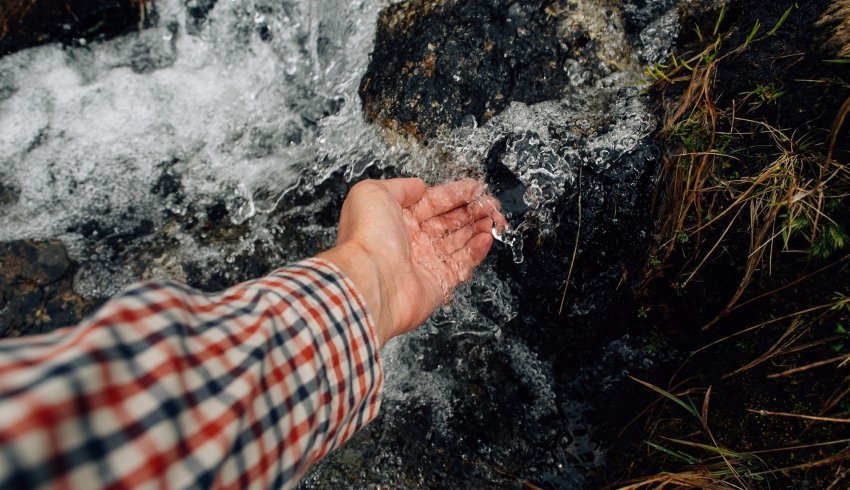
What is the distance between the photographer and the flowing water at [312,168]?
221 cm

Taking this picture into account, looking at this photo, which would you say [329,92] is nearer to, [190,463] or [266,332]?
Answer: [266,332]

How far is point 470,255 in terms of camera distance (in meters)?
2.31

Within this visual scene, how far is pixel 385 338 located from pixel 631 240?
117 centimetres

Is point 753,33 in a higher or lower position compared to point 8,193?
higher

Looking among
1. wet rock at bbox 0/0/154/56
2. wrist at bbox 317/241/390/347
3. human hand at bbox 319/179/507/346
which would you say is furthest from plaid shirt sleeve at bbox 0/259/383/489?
wet rock at bbox 0/0/154/56

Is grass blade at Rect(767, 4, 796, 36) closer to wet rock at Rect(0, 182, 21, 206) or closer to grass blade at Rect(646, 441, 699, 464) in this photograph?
grass blade at Rect(646, 441, 699, 464)

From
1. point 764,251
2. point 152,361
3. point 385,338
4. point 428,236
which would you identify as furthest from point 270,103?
point 764,251

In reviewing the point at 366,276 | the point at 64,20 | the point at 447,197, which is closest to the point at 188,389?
the point at 366,276

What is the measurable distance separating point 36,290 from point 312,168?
1.64 metres

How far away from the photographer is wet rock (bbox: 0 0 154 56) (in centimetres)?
286

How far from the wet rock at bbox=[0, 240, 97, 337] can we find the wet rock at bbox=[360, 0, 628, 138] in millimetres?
→ 1986

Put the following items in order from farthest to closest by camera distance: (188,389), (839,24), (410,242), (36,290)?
(36,290) < (410,242) < (839,24) < (188,389)

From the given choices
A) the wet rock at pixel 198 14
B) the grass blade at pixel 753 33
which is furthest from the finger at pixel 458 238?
the wet rock at pixel 198 14

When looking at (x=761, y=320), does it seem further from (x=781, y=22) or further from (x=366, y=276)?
(x=366, y=276)
